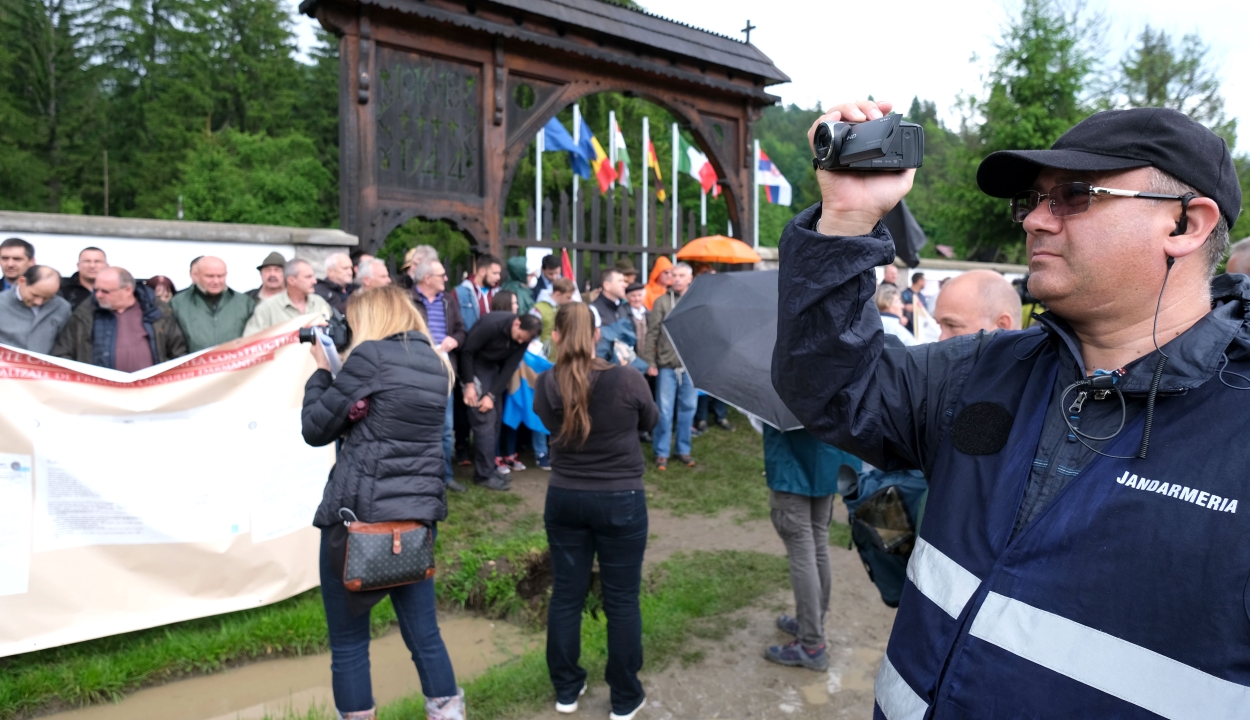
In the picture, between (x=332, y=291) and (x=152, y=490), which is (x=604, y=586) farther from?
(x=332, y=291)

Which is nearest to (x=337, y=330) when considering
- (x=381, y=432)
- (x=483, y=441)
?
(x=381, y=432)

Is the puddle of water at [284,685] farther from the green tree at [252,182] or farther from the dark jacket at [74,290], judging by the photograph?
the green tree at [252,182]

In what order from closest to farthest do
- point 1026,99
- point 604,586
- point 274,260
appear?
point 604,586 < point 274,260 < point 1026,99

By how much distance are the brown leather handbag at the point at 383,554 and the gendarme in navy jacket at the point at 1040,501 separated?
6.86ft

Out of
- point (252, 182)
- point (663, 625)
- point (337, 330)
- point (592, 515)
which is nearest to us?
point (337, 330)

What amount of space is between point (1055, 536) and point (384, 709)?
3.42 metres

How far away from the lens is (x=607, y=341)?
885 cm

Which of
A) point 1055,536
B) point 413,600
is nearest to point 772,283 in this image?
point 413,600

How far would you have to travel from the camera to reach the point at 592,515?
3900 mm

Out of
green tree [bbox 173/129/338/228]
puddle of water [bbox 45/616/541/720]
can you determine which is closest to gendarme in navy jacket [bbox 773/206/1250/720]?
puddle of water [bbox 45/616/541/720]

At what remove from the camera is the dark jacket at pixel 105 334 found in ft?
18.0

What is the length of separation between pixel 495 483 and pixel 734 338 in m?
3.86

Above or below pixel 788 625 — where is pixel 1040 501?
above

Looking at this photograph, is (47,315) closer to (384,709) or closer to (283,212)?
(384,709)
